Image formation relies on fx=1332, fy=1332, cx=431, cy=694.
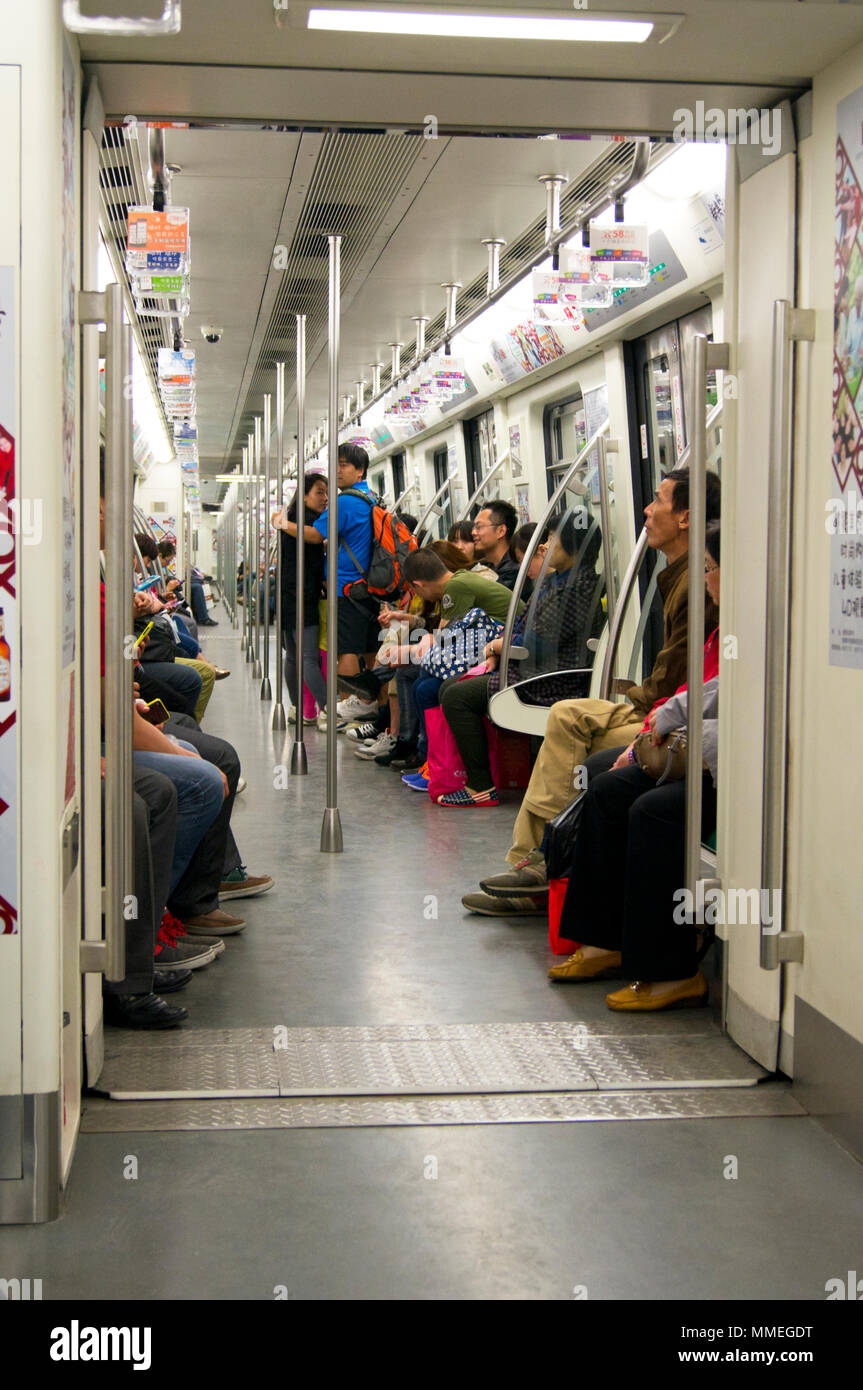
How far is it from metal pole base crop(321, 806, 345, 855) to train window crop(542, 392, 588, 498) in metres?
3.86

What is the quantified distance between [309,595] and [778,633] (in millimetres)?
6255

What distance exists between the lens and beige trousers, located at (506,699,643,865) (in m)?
4.62

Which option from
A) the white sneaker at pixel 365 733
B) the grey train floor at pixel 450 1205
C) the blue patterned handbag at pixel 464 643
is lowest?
the grey train floor at pixel 450 1205

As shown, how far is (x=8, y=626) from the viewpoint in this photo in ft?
8.02

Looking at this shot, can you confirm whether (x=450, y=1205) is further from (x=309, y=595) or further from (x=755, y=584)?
(x=309, y=595)

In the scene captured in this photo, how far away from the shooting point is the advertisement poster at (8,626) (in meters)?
2.39

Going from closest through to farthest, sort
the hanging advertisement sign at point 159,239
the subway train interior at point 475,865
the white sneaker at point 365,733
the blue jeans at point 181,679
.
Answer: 1. the subway train interior at point 475,865
2. the hanging advertisement sign at point 159,239
3. the blue jeans at point 181,679
4. the white sneaker at point 365,733

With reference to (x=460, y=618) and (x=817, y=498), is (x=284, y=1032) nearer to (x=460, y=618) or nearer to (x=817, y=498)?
(x=817, y=498)

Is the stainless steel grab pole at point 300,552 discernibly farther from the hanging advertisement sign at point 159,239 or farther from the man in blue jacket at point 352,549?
the hanging advertisement sign at point 159,239

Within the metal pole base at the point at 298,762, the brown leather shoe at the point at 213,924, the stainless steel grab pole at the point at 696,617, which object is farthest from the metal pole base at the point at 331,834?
the stainless steel grab pole at the point at 696,617

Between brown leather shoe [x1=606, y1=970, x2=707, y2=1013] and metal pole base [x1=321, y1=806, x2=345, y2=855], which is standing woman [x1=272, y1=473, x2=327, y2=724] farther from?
brown leather shoe [x1=606, y1=970, x2=707, y2=1013]

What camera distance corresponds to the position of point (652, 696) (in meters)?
4.28

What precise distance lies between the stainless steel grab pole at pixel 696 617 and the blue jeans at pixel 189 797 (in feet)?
5.34
